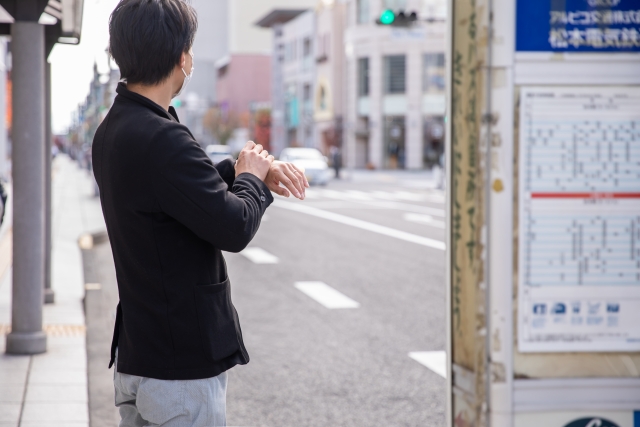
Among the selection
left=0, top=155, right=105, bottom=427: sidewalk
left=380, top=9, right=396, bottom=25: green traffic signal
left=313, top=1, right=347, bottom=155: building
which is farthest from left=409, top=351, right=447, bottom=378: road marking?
left=313, top=1, right=347, bottom=155: building

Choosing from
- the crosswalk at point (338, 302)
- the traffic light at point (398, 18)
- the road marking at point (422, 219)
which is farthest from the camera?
the traffic light at point (398, 18)

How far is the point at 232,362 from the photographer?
7.52 ft

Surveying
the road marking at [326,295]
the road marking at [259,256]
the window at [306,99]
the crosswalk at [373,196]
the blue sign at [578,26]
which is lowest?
the crosswalk at [373,196]

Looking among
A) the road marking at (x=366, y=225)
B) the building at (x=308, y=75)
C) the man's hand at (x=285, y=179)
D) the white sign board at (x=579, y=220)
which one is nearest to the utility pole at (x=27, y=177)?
the man's hand at (x=285, y=179)

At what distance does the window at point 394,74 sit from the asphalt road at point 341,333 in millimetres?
45962

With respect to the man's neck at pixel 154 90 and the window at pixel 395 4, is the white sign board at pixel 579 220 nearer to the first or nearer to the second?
the man's neck at pixel 154 90

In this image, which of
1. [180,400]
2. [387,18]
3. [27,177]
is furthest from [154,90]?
[387,18]

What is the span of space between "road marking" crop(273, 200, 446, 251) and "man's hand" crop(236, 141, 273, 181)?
7.84 meters

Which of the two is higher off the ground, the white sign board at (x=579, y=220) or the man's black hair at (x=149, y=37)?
the man's black hair at (x=149, y=37)

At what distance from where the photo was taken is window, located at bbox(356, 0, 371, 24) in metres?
61.6

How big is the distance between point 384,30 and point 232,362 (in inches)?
2348

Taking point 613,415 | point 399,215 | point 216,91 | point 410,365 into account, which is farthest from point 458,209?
point 216,91

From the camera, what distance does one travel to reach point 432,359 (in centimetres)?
654

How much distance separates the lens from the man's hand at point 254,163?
234 centimetres
